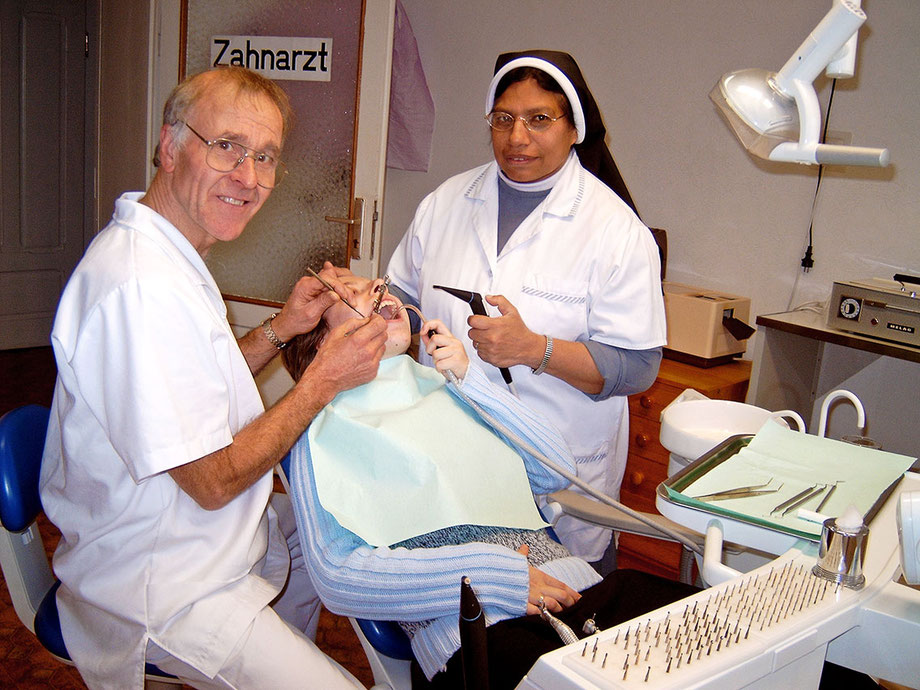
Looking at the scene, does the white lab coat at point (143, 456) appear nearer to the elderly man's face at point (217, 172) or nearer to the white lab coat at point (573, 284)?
the elderly man's face at point (217, 172)

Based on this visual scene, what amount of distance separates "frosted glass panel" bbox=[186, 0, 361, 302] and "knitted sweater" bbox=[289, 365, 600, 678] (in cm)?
194

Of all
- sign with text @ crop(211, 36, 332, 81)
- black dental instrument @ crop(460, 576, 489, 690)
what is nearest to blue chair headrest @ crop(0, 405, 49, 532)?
black dental instrument @ crop(460, 576, 489, 690)

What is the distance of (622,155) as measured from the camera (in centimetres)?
325

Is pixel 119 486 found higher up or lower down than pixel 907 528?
lower down

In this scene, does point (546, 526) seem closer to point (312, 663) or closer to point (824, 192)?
point (312, 663)

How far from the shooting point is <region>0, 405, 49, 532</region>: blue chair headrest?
4.47ft

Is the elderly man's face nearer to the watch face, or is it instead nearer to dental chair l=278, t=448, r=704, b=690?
dental chair l=278, t=448, r=704, b=690

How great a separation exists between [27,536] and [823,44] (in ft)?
4.86

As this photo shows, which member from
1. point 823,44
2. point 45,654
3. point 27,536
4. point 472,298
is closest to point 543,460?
point 472,298

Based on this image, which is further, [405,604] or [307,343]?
[307,343]

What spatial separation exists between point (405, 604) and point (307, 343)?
2.13 feet

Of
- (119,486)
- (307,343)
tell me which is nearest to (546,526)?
(307,343)

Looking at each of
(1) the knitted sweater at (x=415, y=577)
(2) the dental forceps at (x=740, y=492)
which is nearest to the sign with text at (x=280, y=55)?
(1) the knitted sweater at (x=415, y=577)

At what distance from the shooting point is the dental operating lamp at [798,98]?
40.3 inches
